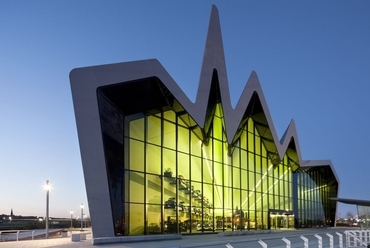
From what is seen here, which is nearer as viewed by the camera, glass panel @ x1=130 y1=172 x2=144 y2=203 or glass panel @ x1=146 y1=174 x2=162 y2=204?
glass panel @ x1=130 y1=172 x2=144 y2=203

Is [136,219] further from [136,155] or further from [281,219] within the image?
[281,219]

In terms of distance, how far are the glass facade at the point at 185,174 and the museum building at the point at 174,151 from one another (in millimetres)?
57

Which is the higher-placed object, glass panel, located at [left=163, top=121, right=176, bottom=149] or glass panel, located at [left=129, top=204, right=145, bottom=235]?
glass panel, located at [left=163, top=121, right=176, bottom=149]

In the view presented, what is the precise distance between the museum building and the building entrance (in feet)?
0.35

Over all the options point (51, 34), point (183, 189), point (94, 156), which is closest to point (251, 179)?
point (183, 189)

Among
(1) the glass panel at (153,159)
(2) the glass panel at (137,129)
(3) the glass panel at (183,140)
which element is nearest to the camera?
(2) the glass panel at (137,129)

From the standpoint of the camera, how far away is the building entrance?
131ft

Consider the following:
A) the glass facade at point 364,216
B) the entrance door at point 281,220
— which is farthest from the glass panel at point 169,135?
the entrance door at point 281,220

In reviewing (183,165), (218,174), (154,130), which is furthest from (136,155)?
(218,174)

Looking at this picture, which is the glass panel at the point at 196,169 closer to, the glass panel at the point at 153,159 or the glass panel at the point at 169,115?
the glass panel at the point at 169,115

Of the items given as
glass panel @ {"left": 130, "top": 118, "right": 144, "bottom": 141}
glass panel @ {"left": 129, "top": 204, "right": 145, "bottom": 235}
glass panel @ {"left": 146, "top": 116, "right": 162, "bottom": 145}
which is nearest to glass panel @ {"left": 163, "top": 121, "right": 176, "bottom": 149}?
glass panel @ {"left": 146, "top": 116, "right": 162, "bottom": 145}

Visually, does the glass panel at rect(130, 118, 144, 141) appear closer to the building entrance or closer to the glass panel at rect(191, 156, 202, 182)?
the glass panel at rect(191, 156, 202, 182)

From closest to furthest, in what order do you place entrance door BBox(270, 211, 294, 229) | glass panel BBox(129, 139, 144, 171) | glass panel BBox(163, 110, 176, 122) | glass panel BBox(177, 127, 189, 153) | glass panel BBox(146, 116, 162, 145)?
glass panel BBox(129, 139, 144, 171) < glass panel BBox(146, 116, 162, 145) < glass panel BBox(163, 110, 176, 122) < glass panel BBox(177, 127, 189, 153) < entrance door BBox(270, 211, 294, 229)

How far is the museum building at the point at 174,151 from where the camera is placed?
20.2 metres
